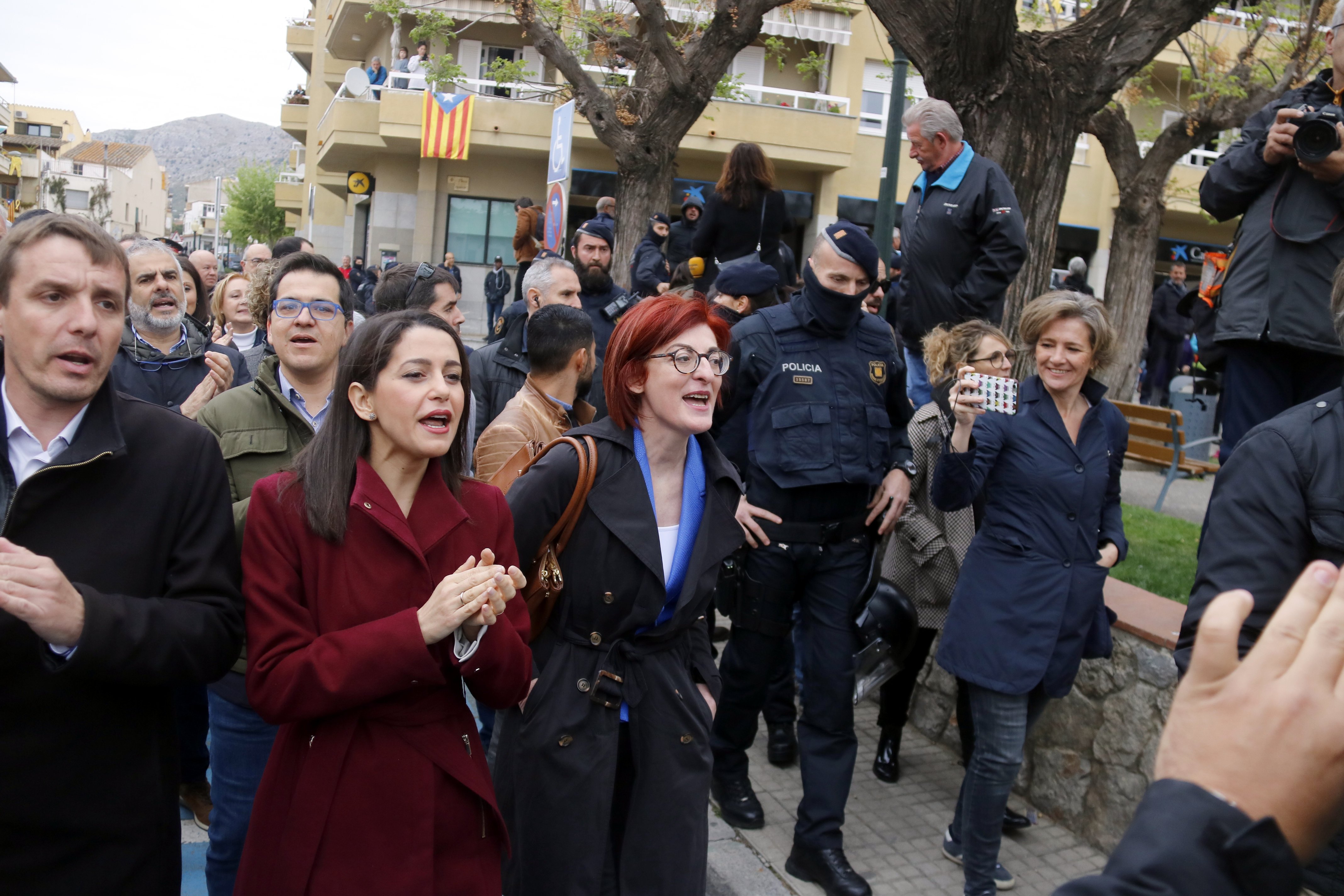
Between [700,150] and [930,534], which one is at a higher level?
[700,150]

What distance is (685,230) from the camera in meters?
9.53

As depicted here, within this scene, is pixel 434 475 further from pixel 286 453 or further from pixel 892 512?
pixel 892 512

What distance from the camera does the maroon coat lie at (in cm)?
244

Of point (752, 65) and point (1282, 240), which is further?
point (752, 65)

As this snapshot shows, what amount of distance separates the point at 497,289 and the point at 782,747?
58.4 feet

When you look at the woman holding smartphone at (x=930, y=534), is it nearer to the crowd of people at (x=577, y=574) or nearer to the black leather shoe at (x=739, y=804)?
the crowd of people at (x=577, y=574)

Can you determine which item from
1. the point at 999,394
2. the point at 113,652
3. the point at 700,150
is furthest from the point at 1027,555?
the point at 700,150

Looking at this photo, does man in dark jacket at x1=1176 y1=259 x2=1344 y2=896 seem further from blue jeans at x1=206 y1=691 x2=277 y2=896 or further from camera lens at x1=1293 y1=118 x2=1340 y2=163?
blue jeans at x1=206 y1=691 x2=277 y2=896

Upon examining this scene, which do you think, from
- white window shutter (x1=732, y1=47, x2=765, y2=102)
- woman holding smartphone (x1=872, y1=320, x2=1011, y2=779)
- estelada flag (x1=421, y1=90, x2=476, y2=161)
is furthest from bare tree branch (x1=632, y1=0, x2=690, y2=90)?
white window shutter (x1=732, y1=47, x2=765, y2=102)

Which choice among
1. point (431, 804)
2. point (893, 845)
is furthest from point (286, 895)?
point (893, 845)

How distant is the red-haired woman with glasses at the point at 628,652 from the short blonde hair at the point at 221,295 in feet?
13.6

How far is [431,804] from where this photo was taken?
98.9 inches

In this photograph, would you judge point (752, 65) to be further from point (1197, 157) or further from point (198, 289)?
point (198, 289)

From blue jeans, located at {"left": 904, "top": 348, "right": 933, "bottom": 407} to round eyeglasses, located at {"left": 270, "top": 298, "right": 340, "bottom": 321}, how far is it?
3766 millimetres
